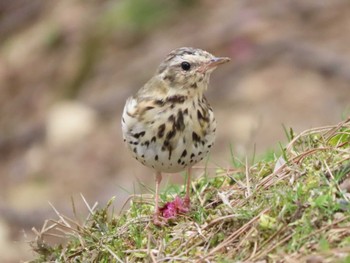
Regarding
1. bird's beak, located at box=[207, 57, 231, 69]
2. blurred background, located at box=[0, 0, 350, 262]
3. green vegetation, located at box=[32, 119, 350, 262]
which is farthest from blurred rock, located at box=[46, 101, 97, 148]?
bird's beak, located at box=[207, 57, 231, 69]

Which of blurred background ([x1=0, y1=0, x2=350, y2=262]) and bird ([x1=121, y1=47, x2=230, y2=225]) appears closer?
bird ([x1=121, y1=47, x2=230, y2=225])

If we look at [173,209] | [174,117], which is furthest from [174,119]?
[173,209]

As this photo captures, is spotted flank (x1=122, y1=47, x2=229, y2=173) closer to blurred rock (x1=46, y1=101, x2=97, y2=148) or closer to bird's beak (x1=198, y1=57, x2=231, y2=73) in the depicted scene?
bird's beak (x1=198, y1=57, x2=231, y2=73)

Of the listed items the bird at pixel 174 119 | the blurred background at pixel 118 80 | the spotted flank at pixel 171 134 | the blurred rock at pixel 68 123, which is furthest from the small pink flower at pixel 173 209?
the blurred rock at pixel 68 123

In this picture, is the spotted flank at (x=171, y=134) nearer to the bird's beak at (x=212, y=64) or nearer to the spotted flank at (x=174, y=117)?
the spotted flank at (x=174, y=117)

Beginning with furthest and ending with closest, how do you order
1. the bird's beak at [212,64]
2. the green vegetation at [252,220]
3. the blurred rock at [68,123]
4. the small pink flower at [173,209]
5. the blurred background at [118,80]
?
the blurred rock at [68,123], the blurred background at [118,80], the bird's beak at [212,64], the small pink flower at [173,209], the green vegetation at [252,220]

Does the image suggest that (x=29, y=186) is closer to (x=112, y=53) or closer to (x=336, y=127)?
(x=112, y=53)

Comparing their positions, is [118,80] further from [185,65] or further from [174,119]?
[174,119]
